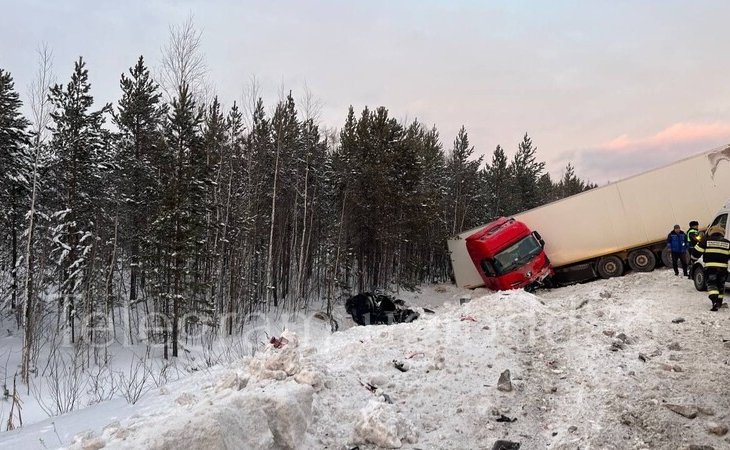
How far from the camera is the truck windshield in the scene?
19.2 metres

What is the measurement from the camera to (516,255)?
19.2 meters

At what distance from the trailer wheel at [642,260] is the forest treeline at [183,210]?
43.8 ft

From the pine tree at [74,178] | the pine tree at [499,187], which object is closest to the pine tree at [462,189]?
the pine tree at [499,187]

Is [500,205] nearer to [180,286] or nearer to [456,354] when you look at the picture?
[180,286]

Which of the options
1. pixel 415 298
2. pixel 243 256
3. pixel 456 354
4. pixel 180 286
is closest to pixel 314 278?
pixel 415 298

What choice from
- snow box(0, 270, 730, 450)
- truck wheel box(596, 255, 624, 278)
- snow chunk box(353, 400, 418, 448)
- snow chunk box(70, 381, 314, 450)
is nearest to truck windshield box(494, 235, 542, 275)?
truck wheel box(596, 255, 624, 278)

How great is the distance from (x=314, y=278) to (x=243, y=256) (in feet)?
32.3

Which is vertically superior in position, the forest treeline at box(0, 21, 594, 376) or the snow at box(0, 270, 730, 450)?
the forest treeline at box(0, 21, 594, 376)

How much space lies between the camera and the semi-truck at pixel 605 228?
17.0m

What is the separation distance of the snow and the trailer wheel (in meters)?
11.0

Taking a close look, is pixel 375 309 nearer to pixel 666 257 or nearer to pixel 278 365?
pixel 666 257

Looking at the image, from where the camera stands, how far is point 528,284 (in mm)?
19312

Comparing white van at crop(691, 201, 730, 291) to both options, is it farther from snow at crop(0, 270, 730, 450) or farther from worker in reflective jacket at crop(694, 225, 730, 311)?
snow at crop(0, 270, 730, 450)

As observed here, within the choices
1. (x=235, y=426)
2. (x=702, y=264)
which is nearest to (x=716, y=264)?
(x=702, y=264)
